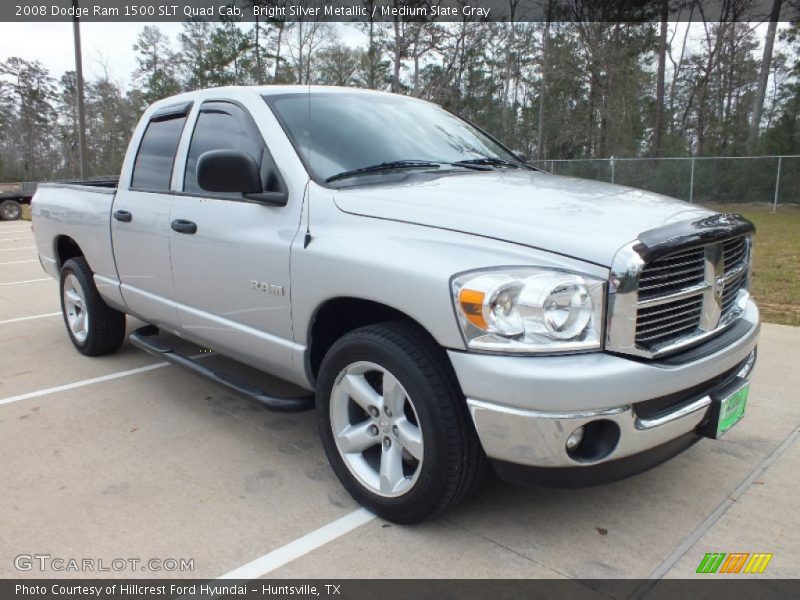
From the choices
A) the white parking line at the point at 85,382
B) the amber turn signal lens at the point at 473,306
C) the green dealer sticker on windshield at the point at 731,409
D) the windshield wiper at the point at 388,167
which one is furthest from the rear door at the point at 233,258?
the green dealer sticker on windshield at the point at 731,409

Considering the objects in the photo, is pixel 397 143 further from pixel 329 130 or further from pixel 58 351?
pixel 58 351

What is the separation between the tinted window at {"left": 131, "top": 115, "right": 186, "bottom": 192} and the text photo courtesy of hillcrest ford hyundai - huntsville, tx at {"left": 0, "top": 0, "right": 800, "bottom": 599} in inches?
1.3

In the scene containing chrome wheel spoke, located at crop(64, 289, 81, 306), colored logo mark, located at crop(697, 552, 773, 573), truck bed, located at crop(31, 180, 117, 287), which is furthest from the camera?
chrome wheel spoke, located at crop(64, 289, 81, 306)

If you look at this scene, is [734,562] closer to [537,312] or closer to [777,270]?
[537,312]

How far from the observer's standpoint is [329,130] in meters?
3.32

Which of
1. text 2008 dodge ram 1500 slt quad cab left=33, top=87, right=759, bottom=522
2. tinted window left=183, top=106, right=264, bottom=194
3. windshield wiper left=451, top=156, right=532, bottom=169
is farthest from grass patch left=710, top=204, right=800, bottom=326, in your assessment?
tinted window left=183, top=106, right=264, bottom=194

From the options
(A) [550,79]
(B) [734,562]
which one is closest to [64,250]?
(B) [734,562]

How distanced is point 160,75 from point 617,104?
28.0 metres

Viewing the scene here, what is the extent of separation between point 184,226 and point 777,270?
8834 mm

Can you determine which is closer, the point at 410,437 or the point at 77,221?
the point at 410,437

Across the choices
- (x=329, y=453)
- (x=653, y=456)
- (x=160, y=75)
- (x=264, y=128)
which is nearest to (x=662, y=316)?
(x=653, y=456)

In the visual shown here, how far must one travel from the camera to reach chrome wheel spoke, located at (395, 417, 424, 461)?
2527 millimetres

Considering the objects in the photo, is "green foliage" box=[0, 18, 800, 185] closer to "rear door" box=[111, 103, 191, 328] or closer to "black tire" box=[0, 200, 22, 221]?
"black tire" box=[0, 200, 22, 221]

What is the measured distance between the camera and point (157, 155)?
13.8ft
